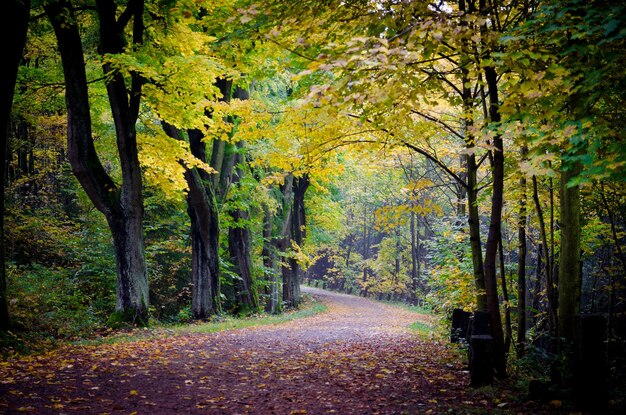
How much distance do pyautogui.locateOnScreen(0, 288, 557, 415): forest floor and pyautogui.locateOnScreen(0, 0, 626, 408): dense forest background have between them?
109cm

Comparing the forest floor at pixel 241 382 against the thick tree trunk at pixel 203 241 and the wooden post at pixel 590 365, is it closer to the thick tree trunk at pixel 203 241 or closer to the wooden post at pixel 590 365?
the wooden post at pixel 590 365

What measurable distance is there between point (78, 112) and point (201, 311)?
739cm

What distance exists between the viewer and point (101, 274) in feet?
49.1

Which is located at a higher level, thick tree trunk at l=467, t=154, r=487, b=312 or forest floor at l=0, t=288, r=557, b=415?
thick tree trunk at l=467, t=154, r=487, b=312

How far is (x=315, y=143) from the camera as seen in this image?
7156 millimetres

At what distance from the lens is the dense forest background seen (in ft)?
14.0

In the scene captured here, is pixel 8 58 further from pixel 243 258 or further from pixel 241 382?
pixel 243 258

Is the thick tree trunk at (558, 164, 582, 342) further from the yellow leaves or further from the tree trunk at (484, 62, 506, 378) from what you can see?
the yellow leaves

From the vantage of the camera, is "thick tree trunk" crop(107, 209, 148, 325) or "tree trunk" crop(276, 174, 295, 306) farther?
"tree trunk" crop(276, 174, 295, 306)

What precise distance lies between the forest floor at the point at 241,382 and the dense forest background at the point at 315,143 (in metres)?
1.09

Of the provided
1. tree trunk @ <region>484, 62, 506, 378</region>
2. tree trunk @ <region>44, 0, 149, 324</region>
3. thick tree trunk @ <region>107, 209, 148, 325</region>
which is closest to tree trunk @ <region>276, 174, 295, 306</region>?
tree trunk @ <region>44, 0, 149, 324</region>

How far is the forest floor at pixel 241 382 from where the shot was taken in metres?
4.96

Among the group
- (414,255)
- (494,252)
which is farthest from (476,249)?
(414,255)

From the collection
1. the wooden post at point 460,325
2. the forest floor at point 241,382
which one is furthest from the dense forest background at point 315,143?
the forest floor at point 241,382
